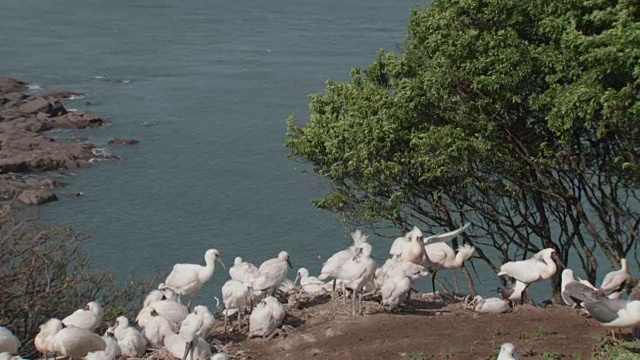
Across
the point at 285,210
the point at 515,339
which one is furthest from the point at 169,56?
the point at 515,339

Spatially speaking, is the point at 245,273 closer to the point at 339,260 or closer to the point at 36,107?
the point at 339,260

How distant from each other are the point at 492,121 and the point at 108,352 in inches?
358

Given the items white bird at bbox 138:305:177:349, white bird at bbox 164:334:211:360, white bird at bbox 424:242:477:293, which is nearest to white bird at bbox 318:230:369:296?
white bird at bbox 424:242:477:293

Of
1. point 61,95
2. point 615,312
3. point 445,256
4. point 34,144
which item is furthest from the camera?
point 61,95

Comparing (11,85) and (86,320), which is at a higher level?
(86,320)

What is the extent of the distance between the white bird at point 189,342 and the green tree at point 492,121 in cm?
658

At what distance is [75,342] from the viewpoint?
1512 centimetres

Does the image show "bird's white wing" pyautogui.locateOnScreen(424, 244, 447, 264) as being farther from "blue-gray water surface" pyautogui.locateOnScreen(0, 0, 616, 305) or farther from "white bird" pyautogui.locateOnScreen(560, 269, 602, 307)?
"blue-gray water surface" pyautogui.locateOnScreen(0, 0, 616, 305)

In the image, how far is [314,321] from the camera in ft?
54.7

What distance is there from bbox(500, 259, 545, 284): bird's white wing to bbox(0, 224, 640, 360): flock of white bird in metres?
0.02

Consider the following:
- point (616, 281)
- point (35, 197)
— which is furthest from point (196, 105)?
point (616, 281)

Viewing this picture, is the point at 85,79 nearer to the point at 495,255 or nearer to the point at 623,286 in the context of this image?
the point at 495,255

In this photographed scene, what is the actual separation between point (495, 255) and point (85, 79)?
124 feet

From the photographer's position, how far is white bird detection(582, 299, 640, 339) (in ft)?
46.2
